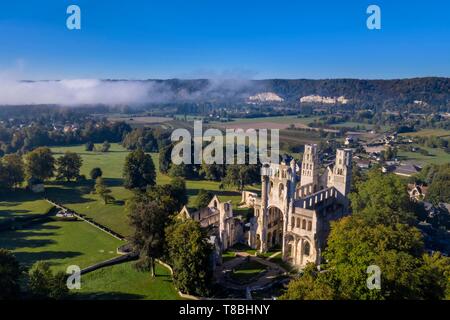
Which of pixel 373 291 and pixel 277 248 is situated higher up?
pixel 373 291

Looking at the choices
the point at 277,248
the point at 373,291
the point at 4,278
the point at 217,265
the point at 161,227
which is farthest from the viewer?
the point at 277,248

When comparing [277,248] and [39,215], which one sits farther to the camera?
[39,215]

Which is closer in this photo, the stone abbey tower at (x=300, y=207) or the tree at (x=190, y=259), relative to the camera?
the tree at (x=190, y=259)

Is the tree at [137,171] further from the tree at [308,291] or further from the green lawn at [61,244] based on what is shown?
the tree at [308,291]

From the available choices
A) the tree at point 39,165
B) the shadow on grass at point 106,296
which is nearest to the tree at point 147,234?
the shadow on grass at point 106,296

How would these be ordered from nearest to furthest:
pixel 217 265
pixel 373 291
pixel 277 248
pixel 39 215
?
pixel 373 291 < pixel 217 265 < pixel 277 248 < pixel 39 215

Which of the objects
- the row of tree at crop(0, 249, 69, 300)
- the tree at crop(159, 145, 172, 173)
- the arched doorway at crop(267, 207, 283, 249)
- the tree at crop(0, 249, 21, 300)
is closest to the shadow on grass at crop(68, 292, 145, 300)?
the row of tree at crop(0, 249, 69, 300)
